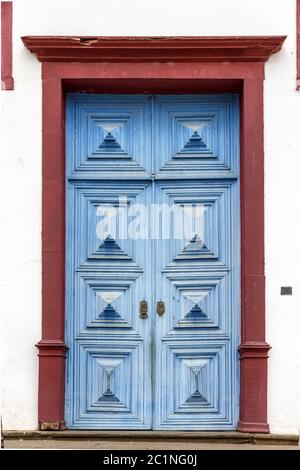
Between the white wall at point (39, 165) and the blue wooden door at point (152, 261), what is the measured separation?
37cm

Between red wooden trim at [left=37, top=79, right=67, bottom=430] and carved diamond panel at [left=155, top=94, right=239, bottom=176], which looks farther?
carved diamond panel at [left=155, top=94, right=239, bottom=176]

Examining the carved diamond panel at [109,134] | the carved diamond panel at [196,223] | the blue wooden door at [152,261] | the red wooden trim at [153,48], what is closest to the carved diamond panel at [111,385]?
the blue wooden door at [152,261]

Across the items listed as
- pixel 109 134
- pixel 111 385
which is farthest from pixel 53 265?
pixel 109 134

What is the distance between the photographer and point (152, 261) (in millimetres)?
15133

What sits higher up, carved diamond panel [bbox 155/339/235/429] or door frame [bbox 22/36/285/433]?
door frame [bbox 22/36/285/433]

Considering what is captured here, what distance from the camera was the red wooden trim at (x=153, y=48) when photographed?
14.9 m

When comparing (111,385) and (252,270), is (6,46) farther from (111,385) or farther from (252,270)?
(111,385)

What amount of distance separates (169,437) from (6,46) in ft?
11.8

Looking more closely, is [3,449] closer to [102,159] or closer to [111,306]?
[111,306]

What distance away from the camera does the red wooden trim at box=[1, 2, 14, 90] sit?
1499 centimetres

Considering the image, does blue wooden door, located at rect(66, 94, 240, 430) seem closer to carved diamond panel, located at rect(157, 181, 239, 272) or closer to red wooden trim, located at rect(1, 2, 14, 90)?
carved diamond panel, located at rect(157, 181, 239, 272)

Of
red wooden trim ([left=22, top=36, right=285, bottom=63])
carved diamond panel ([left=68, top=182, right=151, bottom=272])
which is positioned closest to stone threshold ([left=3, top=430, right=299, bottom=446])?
carved diamond panel ([left=68, top=182, right=151, bottom=272])

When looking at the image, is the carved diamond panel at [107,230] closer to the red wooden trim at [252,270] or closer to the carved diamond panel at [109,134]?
the carved diamond panel at [109,134]
